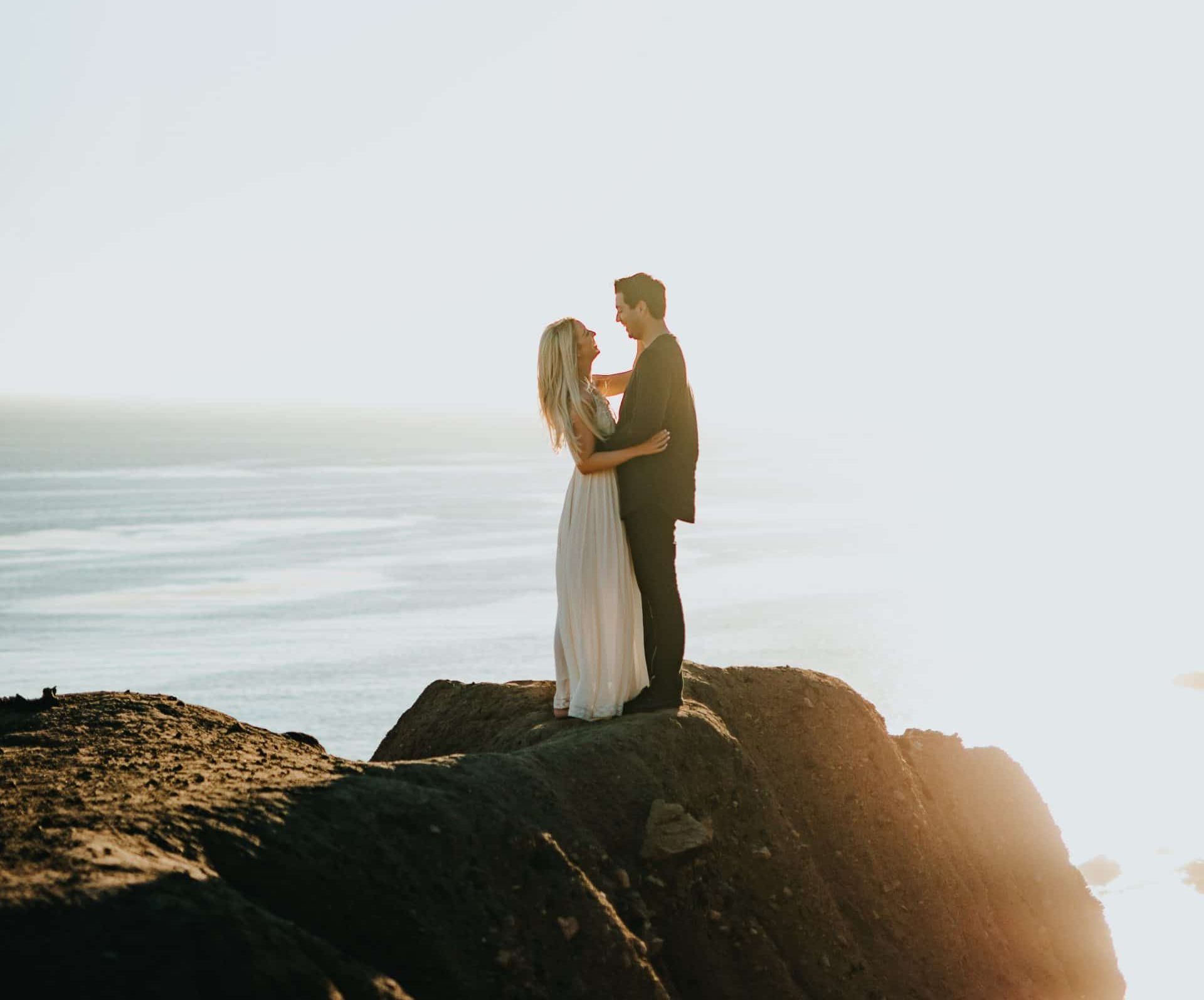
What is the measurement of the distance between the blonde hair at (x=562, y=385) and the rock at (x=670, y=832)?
2.50 m

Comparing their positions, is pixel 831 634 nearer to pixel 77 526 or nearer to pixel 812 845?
pixel 812 845

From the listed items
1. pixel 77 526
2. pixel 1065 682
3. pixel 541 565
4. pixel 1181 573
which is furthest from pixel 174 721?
pixel 77 526

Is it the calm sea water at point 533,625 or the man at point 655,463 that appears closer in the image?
the man at point 655,463

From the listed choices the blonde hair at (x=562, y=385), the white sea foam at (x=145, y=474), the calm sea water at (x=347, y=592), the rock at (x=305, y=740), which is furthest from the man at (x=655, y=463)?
the white sea foam at (x=145, y=474)

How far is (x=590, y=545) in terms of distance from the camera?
1006 centimetres

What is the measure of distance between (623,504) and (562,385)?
1005mm

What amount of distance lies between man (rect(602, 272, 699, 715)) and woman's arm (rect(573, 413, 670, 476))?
0.19 ft

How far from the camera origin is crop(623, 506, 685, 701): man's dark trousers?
994 cm

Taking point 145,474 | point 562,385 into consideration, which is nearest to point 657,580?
point 562,385

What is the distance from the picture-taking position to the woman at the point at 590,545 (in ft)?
31.5

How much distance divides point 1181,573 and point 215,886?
120595mm

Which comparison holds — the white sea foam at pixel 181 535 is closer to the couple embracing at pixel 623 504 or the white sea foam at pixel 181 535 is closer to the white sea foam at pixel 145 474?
the white sea foam at pixel 145 474

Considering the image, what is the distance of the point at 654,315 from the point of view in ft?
32.0

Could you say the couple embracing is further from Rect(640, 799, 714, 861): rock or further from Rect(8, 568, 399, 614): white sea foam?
Rect(8, 568, 399, 614): white sea foam
